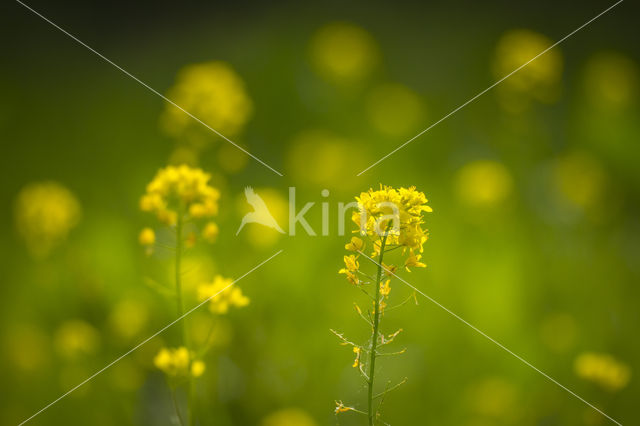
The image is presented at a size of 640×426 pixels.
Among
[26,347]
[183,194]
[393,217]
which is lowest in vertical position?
[26,347]

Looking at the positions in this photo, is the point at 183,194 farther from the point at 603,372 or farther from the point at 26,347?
the point at 603,372

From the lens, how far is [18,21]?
278 cm

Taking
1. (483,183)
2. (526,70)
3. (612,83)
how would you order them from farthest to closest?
(612,83), (526,70), (483,183)

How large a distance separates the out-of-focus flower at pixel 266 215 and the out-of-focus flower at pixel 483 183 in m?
0.76

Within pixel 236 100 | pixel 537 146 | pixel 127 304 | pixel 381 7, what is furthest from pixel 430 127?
pixel 127 304

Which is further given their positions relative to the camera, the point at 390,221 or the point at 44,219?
the point at 44,219

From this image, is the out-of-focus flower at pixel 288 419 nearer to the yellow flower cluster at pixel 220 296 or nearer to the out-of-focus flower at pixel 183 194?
the yellow flower cluster at pixel 220 296

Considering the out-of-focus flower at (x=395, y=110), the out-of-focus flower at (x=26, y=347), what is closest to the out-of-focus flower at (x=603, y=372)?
the out-of-focus flower at (x=395, y=110)

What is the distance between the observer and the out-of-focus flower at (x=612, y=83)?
2.59 metres

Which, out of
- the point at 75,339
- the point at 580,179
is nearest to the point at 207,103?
the point at 75,339

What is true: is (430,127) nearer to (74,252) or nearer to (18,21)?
(74,252)

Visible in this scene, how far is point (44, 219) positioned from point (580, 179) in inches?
82.8

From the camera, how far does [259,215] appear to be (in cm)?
203

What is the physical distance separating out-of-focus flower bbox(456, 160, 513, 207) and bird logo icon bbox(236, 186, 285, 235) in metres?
0.81
